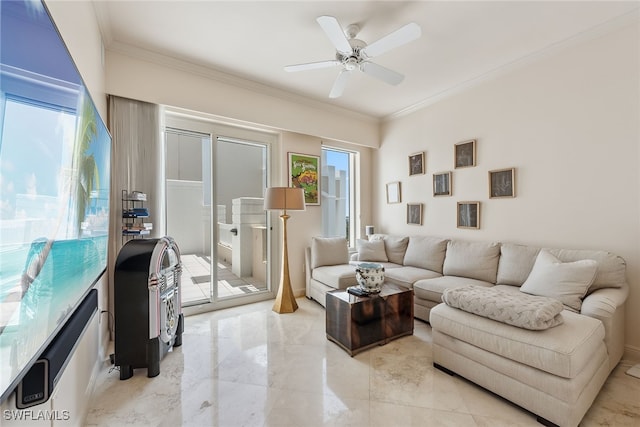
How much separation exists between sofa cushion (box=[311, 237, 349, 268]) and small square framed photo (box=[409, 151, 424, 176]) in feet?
4.90

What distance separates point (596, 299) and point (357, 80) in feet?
9.56

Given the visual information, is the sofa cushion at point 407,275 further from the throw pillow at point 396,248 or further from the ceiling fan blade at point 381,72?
the ceiling fan blade at point 381,72

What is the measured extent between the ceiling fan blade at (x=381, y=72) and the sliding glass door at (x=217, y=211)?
1738mm

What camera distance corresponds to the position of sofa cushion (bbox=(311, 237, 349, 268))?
359 centimetres

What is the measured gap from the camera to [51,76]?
0.85 metres

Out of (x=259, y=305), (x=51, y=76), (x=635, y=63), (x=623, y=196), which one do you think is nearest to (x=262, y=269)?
(x=259, y=305)

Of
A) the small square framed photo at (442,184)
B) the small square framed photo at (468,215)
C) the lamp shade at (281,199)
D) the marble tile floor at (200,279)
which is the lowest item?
the marble tile floor at (200,279)

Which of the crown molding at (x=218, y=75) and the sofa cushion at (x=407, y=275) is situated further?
the sofa cushion at (x=407, y=275)

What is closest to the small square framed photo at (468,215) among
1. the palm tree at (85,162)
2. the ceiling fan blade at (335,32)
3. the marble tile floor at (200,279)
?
the ceiling fan blade at (335,32)

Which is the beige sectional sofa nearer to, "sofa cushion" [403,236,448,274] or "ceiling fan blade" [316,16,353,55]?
"sofa cushion" [403,236,448,274]

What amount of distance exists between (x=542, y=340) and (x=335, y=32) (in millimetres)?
2289

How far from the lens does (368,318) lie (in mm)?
2350

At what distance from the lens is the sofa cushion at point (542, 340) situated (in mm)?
1415

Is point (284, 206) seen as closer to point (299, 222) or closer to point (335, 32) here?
point (299, 222)
